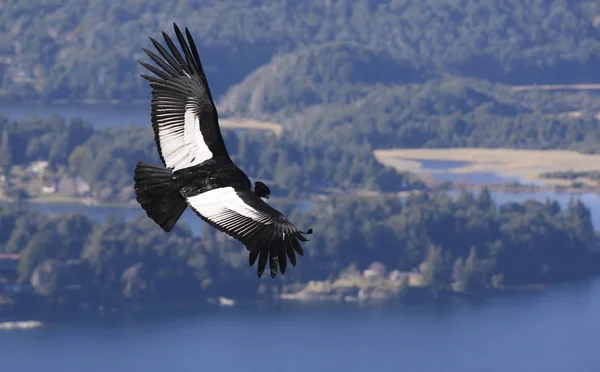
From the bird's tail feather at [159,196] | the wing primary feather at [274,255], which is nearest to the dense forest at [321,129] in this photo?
the bird's tail feather at [159,196]

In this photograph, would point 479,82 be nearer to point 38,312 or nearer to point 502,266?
point 502,266

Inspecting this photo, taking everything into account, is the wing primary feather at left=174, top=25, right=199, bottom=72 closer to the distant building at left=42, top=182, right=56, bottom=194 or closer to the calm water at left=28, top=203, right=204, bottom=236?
the calm water at left=28, top=203, right=204, bottom=236

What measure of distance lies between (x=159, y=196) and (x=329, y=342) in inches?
1382

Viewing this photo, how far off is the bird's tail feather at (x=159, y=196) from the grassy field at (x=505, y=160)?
5086 centimetres

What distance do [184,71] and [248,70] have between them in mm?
76260

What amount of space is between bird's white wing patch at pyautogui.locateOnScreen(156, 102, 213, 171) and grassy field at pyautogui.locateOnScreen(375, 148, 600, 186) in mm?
50527

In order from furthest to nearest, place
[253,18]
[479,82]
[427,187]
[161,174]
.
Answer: [253,18] < [479,82] < [427,187] < [161,174]

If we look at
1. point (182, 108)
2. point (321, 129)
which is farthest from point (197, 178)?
point (321, 129)

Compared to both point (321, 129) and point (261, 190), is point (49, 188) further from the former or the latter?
point (261, 190)

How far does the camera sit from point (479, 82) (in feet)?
255

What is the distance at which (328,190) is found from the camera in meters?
58.9

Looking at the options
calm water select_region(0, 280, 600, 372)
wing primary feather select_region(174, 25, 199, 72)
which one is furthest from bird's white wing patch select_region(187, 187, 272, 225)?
calm water select_region(0, 280, 600, 372)

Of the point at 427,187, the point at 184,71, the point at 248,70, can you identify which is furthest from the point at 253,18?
the point at 184,71

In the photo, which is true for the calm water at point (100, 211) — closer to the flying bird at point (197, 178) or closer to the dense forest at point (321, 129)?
the dense forest at point (321, 129)
